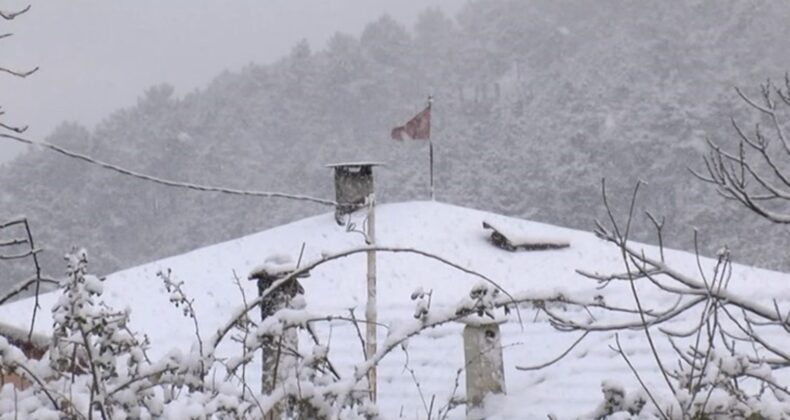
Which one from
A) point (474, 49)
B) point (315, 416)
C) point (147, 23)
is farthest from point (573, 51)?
point (147, 23)

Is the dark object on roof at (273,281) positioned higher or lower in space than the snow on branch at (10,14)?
lower

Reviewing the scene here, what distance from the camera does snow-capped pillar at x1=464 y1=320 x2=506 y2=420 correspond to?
7.74 metres

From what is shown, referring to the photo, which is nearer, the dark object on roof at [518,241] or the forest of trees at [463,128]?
the dark object on roof at [518,241]

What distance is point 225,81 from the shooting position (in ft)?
219

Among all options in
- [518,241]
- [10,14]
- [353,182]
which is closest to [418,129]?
[353,182]

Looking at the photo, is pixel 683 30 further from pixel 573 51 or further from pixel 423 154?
pixel 423 154

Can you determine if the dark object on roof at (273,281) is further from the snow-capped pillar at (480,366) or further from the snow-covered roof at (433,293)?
the snow-capped pillar at (480,366)

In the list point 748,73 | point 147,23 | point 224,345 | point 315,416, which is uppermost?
point 147,23

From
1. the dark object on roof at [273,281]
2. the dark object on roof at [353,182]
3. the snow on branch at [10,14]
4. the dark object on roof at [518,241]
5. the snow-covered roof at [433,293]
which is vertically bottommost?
the snow-covered roof at [433,293]

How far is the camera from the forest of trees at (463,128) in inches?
1572

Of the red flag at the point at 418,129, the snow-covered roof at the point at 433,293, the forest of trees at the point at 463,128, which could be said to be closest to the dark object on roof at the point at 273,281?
the snow-covered roof at the point at 433,293

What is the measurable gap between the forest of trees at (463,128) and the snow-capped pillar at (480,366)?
89.7 feet

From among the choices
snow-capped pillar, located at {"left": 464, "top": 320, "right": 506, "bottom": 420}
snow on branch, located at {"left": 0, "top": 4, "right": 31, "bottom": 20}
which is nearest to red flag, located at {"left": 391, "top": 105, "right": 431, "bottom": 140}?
snow-capped pillar, located at {"left": 464, "top": 320, "right": 506, "bottom": 420}

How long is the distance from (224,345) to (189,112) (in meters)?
50.6
